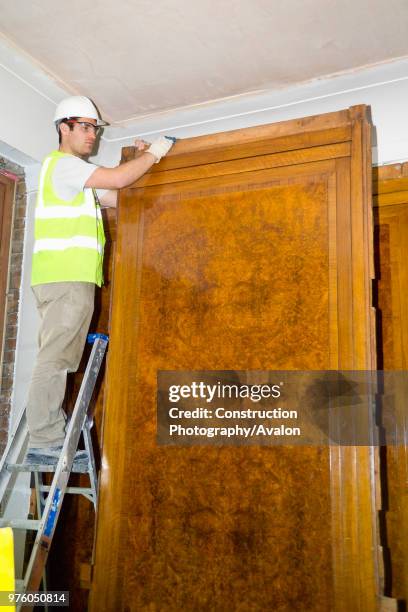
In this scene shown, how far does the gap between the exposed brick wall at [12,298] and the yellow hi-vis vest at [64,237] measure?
0.78m


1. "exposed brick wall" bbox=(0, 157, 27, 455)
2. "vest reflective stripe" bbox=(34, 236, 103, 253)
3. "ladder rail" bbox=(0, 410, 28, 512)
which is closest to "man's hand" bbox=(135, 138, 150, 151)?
"vest reflective stripe" bbox=(34, 236, 103, 253)

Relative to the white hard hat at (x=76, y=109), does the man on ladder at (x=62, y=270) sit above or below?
below

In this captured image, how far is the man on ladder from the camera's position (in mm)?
2268

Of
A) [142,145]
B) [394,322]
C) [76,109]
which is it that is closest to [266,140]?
[142,145]

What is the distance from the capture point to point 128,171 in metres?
2.39

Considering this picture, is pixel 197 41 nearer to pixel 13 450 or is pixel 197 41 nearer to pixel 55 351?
pixel 55 351

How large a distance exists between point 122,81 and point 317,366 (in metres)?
1.88

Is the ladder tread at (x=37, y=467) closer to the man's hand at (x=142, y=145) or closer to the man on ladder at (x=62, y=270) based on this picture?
the man on ladder at (x=62, y=270)

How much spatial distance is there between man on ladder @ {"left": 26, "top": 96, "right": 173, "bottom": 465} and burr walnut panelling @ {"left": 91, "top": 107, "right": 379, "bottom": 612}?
0.13 m

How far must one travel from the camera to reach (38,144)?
3090mm

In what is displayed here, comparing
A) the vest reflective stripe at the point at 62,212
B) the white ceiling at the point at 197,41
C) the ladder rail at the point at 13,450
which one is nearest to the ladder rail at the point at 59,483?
the ladder rail at the point at 13,450

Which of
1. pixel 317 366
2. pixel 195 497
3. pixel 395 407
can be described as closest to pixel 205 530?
pixel 195 497

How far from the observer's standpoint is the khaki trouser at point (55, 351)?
2.25 m

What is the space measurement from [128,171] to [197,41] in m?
0.78
